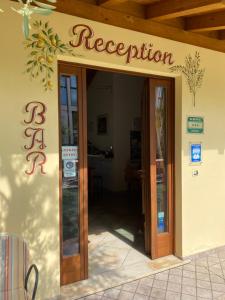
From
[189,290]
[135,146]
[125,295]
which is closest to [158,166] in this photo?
[189,290]

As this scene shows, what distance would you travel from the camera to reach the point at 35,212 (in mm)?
2832

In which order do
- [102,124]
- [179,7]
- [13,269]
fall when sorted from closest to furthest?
[13,269], [179,7], [102,124]

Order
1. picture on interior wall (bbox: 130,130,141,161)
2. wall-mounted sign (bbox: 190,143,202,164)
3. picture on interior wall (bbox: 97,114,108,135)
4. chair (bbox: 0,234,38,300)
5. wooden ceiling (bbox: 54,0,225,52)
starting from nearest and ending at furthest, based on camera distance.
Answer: chair (bbox: 0,234,38,300)
wooden ceiling (bbox: 54,0,225,52)
wall-mounted sign (bbox: 190,143,202,164)
picture on interior wall (bbox: 130,130,141,161)
picture on interior wall (bbox: 97,114,108,135)

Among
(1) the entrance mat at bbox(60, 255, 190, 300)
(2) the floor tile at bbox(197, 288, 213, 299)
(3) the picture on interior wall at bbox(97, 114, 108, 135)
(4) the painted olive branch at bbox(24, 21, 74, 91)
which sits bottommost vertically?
(2) the floor tile at bbox(197, 288, 213, 299)

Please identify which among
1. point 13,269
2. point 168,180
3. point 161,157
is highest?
point 161,157

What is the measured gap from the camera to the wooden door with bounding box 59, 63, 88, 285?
123 inches

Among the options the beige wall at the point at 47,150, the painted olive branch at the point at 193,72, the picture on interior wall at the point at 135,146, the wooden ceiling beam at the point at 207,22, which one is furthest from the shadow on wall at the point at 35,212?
the picture on interior wall at the point at 135,146

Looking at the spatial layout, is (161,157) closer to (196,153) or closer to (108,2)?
(196,153)

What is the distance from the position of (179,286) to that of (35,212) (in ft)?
5.49

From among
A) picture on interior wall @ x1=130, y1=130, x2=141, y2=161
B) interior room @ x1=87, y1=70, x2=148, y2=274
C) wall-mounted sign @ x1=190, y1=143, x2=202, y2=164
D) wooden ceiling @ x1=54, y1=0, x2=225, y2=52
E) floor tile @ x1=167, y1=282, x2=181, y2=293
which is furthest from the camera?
picture on interior wall @ x1=130, y1=130, x2=141, y2=161

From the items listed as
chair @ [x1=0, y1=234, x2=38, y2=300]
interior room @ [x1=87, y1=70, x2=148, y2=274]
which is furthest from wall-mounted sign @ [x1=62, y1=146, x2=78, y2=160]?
interior room @ [x1=87, y1=70, x2=148, y2=274]

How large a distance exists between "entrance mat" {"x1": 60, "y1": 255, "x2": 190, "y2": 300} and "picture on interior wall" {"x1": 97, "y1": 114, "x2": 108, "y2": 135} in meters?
5.23

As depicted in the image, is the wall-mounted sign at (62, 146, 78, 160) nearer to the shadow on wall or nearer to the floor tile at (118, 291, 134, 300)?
the shadow on wall

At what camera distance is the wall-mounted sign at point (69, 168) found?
3.16m
